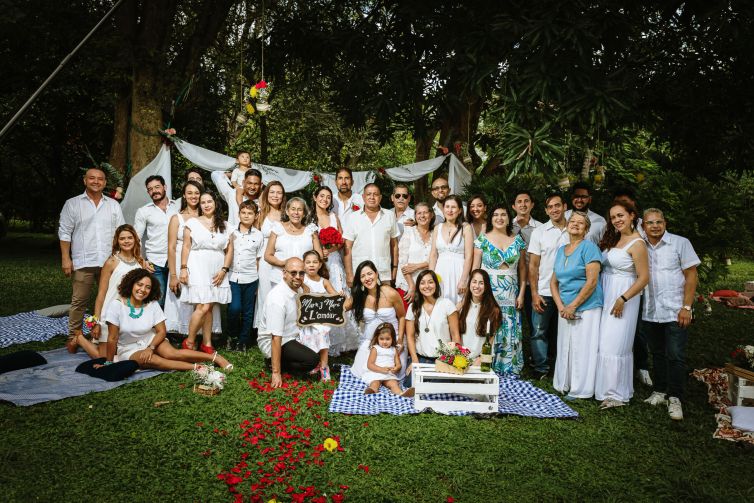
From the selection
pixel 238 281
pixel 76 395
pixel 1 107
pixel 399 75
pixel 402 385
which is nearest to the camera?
pixel 76 395

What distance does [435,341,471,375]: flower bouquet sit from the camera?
16.1ft

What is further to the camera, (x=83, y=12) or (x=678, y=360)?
(x=83, y=12)

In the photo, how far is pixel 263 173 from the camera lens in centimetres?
966

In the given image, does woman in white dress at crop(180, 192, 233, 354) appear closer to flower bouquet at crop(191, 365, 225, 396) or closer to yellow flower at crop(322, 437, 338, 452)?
flower bouquet at crop(191, 365, 225, 396)

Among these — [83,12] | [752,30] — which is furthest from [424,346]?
[83,12]

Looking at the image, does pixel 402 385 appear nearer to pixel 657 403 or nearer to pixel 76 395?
pixel 657 403

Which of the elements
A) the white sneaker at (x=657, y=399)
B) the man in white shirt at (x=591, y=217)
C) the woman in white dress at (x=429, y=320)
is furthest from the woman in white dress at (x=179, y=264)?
the white sneaker at (x=657, y=399)

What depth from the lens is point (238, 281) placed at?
6.30m

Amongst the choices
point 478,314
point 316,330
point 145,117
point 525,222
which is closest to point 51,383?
point 316,330

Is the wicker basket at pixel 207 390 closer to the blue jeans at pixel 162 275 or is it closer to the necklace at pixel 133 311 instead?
the necklace at pixel 133 311

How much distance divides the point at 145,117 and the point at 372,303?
577 centimetres

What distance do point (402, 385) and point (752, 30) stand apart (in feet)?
15.5

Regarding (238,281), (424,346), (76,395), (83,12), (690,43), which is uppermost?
(83,12)

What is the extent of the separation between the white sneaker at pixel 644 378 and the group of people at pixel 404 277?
0.04ft
